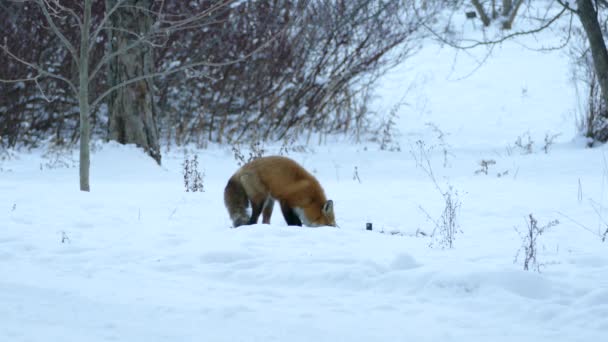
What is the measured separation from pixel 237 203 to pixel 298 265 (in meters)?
1.98

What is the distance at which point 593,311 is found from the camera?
431 cm

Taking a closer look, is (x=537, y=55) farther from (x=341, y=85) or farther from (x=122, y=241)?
(x=122, y=241)

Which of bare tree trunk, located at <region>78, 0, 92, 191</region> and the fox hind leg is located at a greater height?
bare tree trunk, located at <region>78, 0, 92, 191</region>

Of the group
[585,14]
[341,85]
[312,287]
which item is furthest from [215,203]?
[341,85]

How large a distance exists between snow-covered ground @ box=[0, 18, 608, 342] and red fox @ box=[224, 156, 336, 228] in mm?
324


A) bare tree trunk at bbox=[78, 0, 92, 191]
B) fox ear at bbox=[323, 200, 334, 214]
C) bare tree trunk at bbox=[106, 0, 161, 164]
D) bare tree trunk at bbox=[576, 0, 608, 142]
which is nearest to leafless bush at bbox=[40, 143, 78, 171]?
bare tree trunk at bbox=[106, 0, 161, 164]

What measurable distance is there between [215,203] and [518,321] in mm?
5205

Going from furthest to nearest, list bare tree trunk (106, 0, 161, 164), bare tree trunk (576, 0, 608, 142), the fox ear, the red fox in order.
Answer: bare tree trunk (106, 0, 161, 164), bare tree trunk (576, 0, 608, 142), the red fox, the fox ear

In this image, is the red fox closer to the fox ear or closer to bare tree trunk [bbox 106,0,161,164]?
the fox ear

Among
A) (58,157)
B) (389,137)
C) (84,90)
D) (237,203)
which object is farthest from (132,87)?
(389,137)

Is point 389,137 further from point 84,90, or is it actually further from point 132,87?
point 84,90

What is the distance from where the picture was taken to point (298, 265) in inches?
207

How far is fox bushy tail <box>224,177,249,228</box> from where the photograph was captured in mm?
7078

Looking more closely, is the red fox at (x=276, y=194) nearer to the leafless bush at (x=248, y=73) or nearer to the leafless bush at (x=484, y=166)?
the leafless bush at (x=484, y=166)
